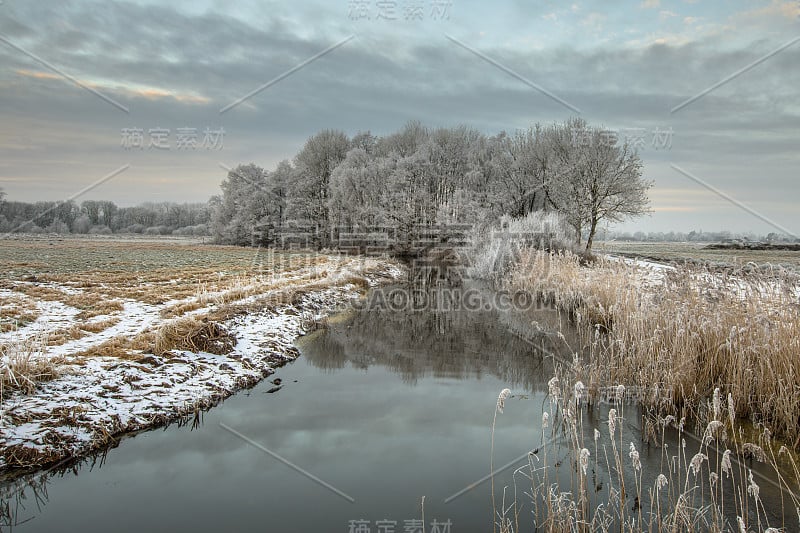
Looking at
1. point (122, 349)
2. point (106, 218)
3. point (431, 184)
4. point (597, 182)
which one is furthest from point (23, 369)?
point (106, 218)

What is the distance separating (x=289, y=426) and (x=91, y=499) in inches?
105

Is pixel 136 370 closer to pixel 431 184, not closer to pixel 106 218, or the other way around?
pixel 431 184

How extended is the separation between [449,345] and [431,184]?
3295 centimetres

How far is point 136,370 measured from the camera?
791 centimetres

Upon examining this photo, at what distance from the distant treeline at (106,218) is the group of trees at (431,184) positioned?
33471 millimetres

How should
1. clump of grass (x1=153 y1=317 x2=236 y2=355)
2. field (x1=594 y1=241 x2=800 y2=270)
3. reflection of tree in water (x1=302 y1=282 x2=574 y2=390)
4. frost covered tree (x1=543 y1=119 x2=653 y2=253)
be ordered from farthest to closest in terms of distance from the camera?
frost covered tree (x1=543 y1=119 x2=653 y2=253)
field (x1=594 y1=241 x2=800 y2=270)
reflection of tree in water (x1=302 y1=282 x2=574 y2=390)
clump of grass (x1=153 y1=317 x2=236 y2=355)

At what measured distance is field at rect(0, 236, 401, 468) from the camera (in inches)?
244

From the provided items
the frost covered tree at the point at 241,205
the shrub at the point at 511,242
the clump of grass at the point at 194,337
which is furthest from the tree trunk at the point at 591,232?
the frost covered tree at the point at 241,205

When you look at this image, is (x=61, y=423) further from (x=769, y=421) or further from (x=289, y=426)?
(x=769, y=421)

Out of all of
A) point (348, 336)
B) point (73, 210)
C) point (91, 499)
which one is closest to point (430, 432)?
point (91, 499)

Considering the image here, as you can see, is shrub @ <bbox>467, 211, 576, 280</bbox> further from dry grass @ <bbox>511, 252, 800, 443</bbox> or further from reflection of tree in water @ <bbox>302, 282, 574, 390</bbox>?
dry grass @ <bbox>511, 252, 800, 443</bbox>

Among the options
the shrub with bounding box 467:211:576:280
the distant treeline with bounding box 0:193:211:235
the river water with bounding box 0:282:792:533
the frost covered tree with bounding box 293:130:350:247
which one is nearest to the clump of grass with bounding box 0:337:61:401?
the river water with bounding box 0:282:792:533

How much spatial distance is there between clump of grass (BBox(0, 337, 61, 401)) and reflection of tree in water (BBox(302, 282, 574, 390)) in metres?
4.99

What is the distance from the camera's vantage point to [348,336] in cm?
1303
